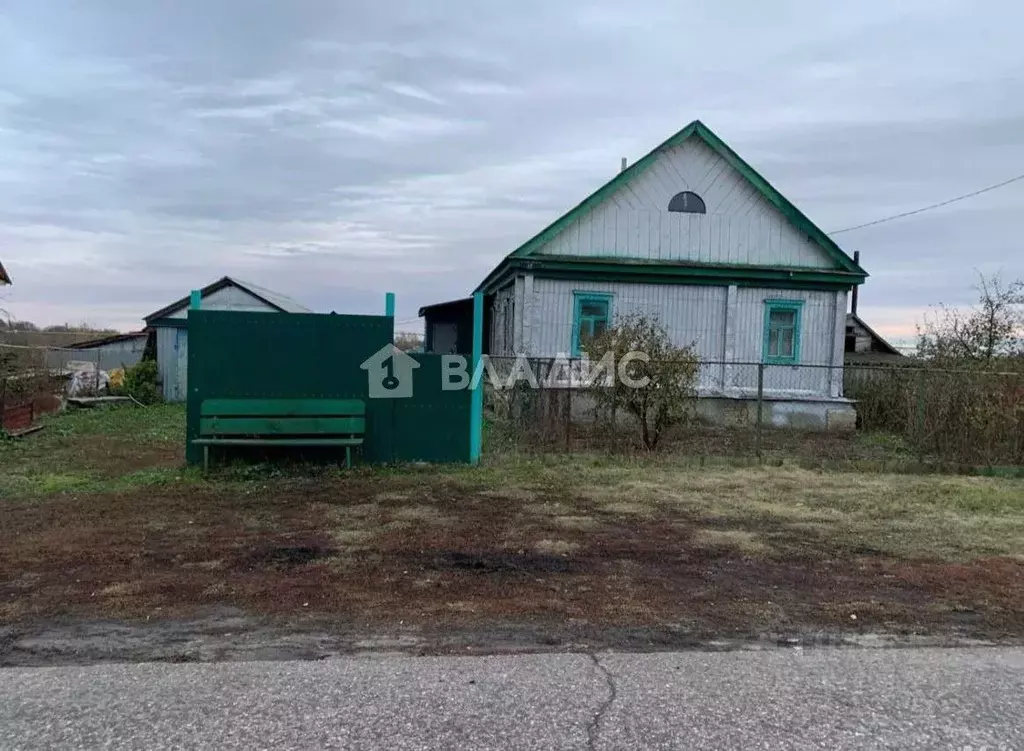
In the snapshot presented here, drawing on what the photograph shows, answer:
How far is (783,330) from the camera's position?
1839 cm

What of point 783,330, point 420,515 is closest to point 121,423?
point 420,515

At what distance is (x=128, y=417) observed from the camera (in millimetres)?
17688

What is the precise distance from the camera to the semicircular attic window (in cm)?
1792

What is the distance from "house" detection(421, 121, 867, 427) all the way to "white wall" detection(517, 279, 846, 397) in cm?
2

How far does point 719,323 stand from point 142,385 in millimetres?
15581

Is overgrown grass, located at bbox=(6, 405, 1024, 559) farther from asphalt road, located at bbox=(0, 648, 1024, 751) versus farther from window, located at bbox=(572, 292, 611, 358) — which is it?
window, located at bbox=(572, 292, 611, 358)

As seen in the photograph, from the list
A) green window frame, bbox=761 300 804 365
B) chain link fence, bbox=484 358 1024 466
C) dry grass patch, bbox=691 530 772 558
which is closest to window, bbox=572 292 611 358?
chain link fence, bbox=484 358 1024 466

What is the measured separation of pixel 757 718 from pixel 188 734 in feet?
8.30

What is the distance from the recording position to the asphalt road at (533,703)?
3.36 m

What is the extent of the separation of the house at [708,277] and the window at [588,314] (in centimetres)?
2

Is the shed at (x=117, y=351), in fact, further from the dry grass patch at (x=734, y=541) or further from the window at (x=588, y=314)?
the dry grass patch at (x=734, y=541)

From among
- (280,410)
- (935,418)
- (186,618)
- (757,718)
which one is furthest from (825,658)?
(935,418)

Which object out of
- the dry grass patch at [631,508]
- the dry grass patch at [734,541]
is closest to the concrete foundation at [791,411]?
the dry grass patch at [631,508]

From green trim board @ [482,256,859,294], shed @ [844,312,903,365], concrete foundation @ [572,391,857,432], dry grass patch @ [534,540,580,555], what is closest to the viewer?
dry grass patch @ [534,540,580,555]
